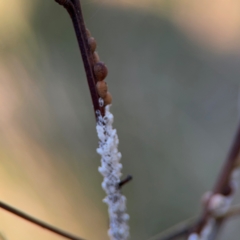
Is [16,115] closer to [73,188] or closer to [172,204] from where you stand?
[73,188]

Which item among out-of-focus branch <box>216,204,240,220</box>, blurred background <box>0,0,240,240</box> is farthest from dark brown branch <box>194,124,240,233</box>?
blurred background <box>0,0,240,240</box>

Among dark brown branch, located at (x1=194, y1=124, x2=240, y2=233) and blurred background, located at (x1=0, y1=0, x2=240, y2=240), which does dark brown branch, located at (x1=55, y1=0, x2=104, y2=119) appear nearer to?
dark brown branch, located at (x1=194, y1=124, x2=240, y2=233)

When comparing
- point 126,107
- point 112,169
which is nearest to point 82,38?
point 112,169

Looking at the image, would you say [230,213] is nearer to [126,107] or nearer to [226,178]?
[226,178]

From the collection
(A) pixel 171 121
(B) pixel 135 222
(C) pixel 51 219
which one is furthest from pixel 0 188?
(A) pixel 171 121

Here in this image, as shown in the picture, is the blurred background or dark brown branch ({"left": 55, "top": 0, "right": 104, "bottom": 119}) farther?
the blurred background

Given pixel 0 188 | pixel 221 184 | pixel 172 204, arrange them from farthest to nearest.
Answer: pixel 172 204, pixel 0 188, pixel 221 184

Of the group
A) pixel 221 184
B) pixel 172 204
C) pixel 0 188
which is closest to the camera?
pixel 221 184

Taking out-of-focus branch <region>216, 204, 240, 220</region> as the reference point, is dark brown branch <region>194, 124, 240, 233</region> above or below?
above
